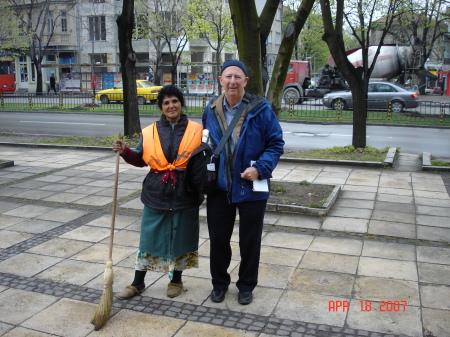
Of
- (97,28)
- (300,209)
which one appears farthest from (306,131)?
(97,28)

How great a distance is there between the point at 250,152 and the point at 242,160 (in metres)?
0.09

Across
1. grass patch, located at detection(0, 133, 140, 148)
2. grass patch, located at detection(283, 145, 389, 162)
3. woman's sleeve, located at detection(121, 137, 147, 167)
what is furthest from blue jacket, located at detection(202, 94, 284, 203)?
grass patch, located at detection(0, 133, 140, 148)

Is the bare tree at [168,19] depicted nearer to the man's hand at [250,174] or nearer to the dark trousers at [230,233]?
the dark trousers at [230,233]

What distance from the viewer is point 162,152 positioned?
162 inches

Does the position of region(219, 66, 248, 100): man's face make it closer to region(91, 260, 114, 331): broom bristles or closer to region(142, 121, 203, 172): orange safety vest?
region(142, 121, 203, 172): orange safety vest

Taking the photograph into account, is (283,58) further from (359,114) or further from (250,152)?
(359,114)

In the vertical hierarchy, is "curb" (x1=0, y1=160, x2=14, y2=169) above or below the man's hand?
below

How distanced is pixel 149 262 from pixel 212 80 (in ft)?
121

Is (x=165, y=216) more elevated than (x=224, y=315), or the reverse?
(x=165, y=216)

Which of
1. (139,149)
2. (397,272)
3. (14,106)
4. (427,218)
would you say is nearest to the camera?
(139,149)

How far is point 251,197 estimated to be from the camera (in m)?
3.93

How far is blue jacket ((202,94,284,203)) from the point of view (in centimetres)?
393

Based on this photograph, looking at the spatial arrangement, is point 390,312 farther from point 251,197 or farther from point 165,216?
point 165,216

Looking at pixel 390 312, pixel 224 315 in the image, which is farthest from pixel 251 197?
pixel 390 312
